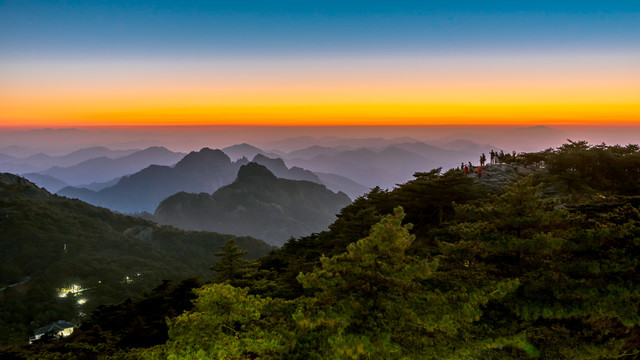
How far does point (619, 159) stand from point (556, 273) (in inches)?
1326

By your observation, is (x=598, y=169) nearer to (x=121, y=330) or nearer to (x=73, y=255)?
(x=121, y=330)

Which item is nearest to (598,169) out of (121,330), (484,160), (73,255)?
(484,160)

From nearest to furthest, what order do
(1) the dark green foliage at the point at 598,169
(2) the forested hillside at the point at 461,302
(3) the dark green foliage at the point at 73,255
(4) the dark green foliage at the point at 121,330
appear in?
(2) the forested hillside at the point at 461,302
(4) the dark green foliage at the point at 121,330
(1) the dark green foliage at the point at 598,169
(3) the dark green foliage at the point at 73,255

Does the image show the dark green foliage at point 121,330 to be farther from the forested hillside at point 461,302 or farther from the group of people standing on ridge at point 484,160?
the group of people standing on ridge at point 484,160

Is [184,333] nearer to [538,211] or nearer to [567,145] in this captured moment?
[538,211]

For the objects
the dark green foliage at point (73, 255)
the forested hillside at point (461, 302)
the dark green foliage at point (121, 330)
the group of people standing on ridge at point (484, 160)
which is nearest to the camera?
the forested hillside at point (461, 302)

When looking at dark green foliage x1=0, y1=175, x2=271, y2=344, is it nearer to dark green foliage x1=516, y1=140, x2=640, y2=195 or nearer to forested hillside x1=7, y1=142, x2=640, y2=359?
dark green foliage x1=516, y1=140, x2=640, y2=195

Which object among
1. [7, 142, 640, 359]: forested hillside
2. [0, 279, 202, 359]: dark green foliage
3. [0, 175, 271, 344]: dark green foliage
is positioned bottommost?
[0, 175, 271, 344]: dark green foliage

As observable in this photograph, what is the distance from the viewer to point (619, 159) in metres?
33.9

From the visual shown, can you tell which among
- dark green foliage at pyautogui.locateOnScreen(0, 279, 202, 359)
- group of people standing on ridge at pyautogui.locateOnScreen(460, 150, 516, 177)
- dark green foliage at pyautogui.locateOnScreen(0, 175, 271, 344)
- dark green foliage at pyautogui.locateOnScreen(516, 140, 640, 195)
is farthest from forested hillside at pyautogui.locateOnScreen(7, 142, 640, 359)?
dark green foliage at pyautogui.locateOnScreen(0, 175, 271, 344)

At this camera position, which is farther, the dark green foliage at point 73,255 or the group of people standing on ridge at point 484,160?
the dark green foliage at point 73,255

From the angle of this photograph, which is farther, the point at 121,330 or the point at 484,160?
the point at 484,160

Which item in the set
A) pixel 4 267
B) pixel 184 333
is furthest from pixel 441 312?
pixel 4 267

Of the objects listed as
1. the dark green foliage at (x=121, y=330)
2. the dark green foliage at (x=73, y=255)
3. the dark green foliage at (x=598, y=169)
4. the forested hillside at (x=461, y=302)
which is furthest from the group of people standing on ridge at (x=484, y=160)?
the dark green foliage at (x=73, y=255)
